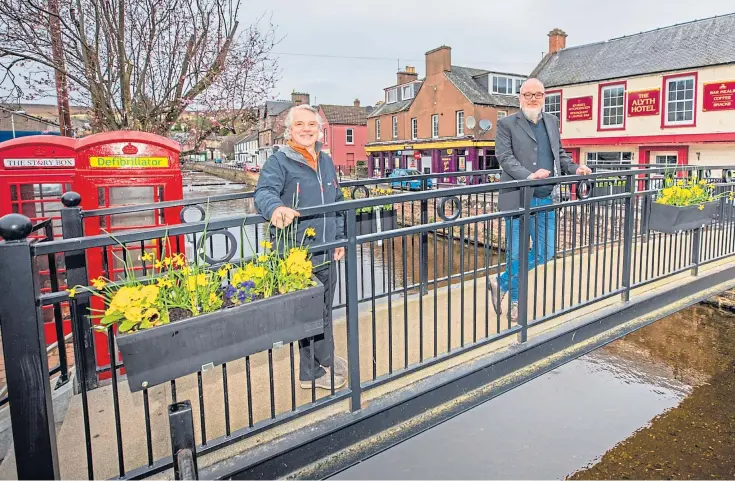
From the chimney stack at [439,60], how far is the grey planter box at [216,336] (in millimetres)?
33104

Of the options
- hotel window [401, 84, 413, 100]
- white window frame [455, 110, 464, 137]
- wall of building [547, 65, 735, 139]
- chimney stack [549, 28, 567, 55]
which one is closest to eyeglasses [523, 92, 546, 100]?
Answer: wall of building [547, 65, 735, 139]

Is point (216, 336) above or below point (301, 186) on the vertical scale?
below

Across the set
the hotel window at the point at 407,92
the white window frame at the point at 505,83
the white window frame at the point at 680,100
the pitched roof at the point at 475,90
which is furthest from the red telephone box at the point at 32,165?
the hotel window at the point at 407,92

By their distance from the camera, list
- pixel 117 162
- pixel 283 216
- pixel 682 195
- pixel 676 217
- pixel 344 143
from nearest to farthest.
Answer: pixel 283 216, pixel 676 217, pixel 682 195, pixel 117 162, pixel 344 143

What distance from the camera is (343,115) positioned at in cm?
4981

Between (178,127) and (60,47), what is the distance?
7.54ft

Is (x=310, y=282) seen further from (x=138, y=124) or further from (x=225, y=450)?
(x=138, y=124)

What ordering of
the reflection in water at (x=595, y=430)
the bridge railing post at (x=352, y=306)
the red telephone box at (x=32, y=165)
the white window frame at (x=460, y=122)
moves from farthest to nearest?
the white window frame at (x=460, y=122)
the red telephone box at (x=32, y=165)
the reflection in water at (x=595, y=430)
the bridge railing post at (x=352, y=306)

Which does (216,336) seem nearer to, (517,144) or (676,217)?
(517,144)

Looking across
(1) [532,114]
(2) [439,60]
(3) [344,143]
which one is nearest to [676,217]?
(1) [532,114]

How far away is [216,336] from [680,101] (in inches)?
894

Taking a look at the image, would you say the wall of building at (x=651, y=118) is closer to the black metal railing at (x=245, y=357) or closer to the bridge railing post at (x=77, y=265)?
the black metal railing at (x=245, y=357)

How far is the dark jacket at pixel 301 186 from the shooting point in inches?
120

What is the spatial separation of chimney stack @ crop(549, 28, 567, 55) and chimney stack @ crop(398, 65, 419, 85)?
48.0ft
